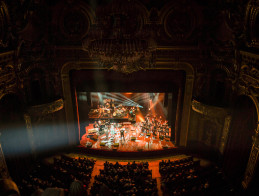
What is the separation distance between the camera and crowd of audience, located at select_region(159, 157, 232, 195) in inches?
320

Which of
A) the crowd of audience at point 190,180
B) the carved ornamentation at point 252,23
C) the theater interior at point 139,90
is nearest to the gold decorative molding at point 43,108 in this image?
the theater interior at point 139,90

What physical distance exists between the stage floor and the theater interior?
68mm

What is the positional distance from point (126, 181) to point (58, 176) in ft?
10.7

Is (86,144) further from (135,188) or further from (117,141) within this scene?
(135,188)

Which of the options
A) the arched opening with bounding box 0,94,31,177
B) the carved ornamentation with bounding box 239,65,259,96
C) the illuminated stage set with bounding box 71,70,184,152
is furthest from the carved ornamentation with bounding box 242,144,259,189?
the arched opening with bounding box 0,94,31,177

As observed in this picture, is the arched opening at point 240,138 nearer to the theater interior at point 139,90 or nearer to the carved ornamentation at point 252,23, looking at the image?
the theater interior at point 139,90

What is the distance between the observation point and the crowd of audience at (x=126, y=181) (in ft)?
27.0

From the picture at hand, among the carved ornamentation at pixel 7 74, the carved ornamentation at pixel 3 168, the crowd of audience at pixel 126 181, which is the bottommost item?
the crowd of audience at pixel 126 181

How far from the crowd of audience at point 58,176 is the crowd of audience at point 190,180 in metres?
3.80

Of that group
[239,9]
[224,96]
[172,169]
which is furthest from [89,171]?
[239,9]

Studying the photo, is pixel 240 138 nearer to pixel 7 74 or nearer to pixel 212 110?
pixel 212 110

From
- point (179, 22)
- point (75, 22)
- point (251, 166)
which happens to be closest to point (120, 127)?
point (75, 22)

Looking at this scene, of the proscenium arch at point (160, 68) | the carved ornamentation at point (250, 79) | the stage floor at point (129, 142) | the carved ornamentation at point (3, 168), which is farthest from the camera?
the stage floor at point (129, 142)

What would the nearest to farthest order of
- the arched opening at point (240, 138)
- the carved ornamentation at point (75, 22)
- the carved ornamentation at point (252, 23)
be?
the carved ornamentation at point (252, 23), the arched opening at point (240, 138), the carved ornamentation at point (75, 22)
